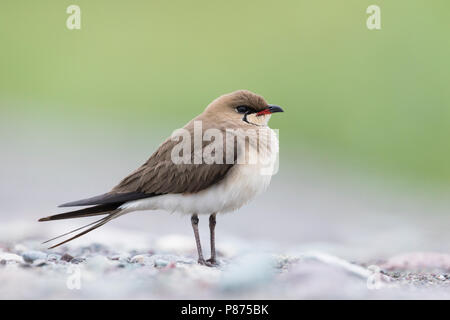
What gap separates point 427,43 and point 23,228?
26.6ft

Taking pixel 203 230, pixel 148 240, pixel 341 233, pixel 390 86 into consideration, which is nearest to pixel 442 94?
pixel 390 86

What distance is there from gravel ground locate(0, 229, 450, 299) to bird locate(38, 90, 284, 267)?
0.34 m

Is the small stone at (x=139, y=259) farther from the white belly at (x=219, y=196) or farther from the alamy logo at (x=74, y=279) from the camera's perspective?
the alamy logo at (x=74, y=279)

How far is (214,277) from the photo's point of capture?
445 cm

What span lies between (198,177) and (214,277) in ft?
2.60

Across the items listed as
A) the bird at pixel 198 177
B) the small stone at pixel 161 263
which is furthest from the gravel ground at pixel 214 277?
the bird at pixel 198 177

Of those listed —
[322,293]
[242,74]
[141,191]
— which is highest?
[242,74]

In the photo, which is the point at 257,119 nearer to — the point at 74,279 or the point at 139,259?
the point at 139,259

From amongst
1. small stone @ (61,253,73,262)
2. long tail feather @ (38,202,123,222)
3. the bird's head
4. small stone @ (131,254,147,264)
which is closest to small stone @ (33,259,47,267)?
small stone @ (61,253,73,262)

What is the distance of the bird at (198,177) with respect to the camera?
489 cm

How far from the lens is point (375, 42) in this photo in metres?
12.6

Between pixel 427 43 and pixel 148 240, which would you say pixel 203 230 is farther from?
pixel 427 43

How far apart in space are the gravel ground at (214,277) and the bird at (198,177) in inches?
13.2

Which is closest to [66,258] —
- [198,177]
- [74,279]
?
[74,279]
